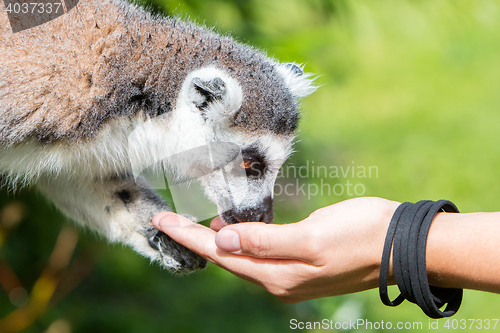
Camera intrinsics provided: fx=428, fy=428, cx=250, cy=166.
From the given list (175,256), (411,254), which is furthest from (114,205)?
(411,254)

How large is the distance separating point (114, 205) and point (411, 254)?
5.02 ft

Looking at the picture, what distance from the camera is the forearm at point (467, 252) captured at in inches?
61.9

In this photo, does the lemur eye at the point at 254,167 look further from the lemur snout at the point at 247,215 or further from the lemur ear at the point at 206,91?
the lemur ear at the point at 206,91

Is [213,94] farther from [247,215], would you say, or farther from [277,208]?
[277,208]

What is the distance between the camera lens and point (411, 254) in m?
1.60

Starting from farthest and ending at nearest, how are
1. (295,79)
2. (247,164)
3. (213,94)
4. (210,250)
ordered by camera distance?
(295,79) < (247,164) < (213,94) < (210,250)

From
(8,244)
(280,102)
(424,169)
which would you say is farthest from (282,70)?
(424,169)

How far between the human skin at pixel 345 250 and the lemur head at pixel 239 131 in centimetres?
51

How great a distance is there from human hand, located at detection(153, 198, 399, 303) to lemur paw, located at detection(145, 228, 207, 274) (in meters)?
0.37

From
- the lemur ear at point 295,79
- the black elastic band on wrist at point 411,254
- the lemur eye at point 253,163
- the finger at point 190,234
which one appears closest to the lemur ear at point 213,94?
the lemur eye at point 253,163

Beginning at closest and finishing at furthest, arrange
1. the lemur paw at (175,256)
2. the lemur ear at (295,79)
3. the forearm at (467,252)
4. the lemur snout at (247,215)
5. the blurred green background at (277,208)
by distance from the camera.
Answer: the forearm at (467,252) < the lemur paw at (175,256) < the lemur snout at (247,215) < the lemur ear at (295,79) < the blurred green background at (277,208)

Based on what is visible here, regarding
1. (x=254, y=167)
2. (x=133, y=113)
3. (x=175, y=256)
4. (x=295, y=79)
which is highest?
(x=295, y=79)

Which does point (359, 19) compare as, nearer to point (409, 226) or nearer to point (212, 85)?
point (212, 85)

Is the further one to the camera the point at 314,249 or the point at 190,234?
the point at 190,234
